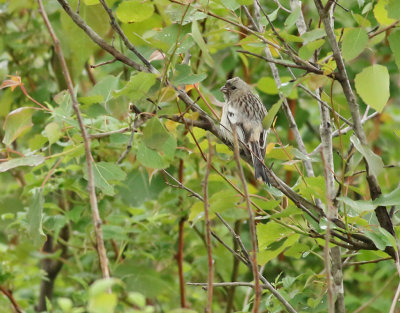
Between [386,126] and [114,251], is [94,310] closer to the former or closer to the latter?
[114,251]

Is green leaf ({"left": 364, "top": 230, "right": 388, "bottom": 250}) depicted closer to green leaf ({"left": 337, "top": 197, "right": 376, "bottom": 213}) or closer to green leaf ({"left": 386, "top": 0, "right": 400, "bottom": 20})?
green leaf ({"left": 337, "top": 197, "right": 376, "bottom": 213})

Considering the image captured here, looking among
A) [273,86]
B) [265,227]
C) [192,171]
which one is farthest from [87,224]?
[265,227]

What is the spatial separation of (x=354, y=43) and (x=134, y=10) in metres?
0.93

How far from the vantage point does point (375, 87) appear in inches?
95.9

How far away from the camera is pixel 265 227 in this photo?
9.30ft

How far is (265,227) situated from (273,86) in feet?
6.18

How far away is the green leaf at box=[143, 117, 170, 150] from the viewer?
102 inches

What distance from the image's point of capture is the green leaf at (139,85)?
248cm

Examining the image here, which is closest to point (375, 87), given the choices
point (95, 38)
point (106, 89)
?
point (95, 38)

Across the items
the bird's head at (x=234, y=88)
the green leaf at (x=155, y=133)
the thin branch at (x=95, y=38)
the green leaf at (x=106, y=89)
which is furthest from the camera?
the bird's head at (x=234, y=88)

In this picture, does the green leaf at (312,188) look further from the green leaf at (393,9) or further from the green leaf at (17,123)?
the green leaf at (17,123)

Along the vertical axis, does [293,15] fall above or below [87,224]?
above

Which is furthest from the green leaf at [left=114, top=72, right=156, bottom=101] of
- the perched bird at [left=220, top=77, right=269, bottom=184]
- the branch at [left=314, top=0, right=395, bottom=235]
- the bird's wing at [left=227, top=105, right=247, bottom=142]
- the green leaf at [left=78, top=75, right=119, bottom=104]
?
the bird's wing at [left=227, top=105, right=247, bottom=142]

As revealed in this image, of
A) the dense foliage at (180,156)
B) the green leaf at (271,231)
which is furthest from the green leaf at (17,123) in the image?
the green leaf at (271,231)
